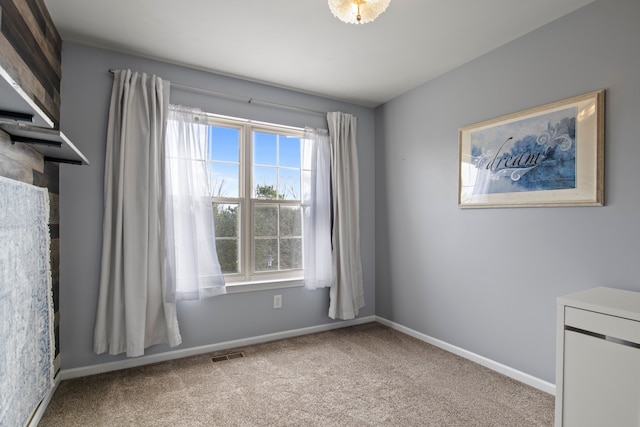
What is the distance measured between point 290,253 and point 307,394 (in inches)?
58.4

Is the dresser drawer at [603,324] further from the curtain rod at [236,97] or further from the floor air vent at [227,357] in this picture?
the curtain rod at [236,97]

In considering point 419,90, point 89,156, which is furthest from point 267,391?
point 419,90

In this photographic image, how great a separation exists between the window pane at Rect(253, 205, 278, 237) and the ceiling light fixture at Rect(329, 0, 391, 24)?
6.46ft

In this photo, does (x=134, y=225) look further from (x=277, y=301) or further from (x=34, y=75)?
(x=277, y=301)

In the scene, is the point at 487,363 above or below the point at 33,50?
below

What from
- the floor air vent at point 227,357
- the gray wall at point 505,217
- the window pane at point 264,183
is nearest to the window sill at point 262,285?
the floor air vent at point 227,357

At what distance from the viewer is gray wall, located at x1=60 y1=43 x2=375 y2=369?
251 centimetres

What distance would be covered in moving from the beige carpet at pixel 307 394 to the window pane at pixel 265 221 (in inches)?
43.9

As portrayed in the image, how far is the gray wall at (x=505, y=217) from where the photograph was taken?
1.98m

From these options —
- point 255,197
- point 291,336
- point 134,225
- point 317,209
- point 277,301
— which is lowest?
point 291,336

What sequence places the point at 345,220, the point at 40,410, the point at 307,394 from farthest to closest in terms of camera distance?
1. the point at 345,220
2. the point at 307,394
3. the point at 40,410

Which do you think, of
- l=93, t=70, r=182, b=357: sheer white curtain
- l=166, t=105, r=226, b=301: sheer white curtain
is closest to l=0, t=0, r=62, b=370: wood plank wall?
l=93, t=70, r=182, b=357: sheer white curtain

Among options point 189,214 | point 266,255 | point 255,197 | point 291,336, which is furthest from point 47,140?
point 291,336

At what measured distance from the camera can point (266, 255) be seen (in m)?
3.38
